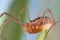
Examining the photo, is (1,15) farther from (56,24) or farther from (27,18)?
(56,24)

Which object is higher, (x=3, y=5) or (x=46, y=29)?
(x=3, y=5)

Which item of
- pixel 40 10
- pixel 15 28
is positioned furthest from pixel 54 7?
pixel 15 28

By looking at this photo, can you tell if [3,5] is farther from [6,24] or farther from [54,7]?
[54,7]

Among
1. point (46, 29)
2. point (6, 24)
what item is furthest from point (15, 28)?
point (46, 29)

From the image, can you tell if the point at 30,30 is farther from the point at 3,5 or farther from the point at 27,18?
the point at 3,5

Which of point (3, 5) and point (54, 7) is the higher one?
point (3, 5)
